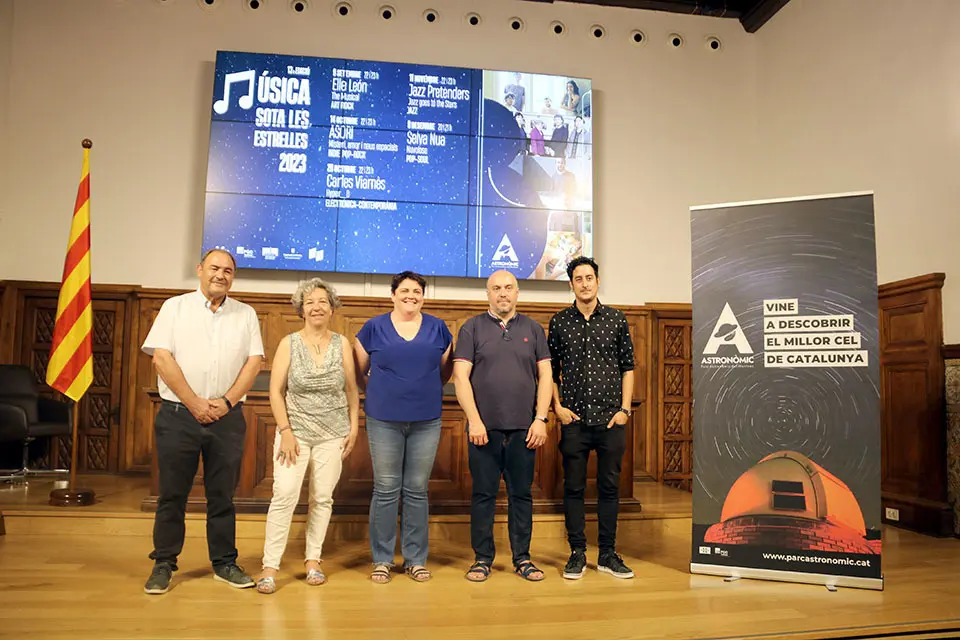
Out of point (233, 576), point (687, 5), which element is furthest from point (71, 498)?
point (687, 5)

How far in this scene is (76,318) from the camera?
456 centimetres

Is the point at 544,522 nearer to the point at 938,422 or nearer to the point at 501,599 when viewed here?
the point at 501,599

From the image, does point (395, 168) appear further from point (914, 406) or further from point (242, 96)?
point (914, 406)

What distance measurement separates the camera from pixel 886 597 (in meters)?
3.21

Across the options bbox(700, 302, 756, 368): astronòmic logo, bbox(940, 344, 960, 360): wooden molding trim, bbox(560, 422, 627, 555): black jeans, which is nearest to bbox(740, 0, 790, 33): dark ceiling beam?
bbox(940, 344, 960, 360): wooden molding trim

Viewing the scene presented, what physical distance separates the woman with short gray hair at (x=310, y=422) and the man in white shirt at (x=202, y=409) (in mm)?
178

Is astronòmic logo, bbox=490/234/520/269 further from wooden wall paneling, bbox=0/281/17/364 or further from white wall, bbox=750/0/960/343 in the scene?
wooden wall paneling, bbox=0/281/17/364

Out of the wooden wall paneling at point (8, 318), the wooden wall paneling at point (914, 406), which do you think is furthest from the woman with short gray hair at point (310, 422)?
the wooden wall paneling at point (8, 318)

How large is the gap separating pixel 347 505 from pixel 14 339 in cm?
381

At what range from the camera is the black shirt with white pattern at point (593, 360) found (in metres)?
3.49

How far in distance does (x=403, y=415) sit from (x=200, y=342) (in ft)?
3.21

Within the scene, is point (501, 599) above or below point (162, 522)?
below

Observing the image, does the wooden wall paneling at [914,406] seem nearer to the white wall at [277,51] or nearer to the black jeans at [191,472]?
the white wall at [277,51]

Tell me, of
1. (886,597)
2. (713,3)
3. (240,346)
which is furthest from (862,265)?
(713,3)
